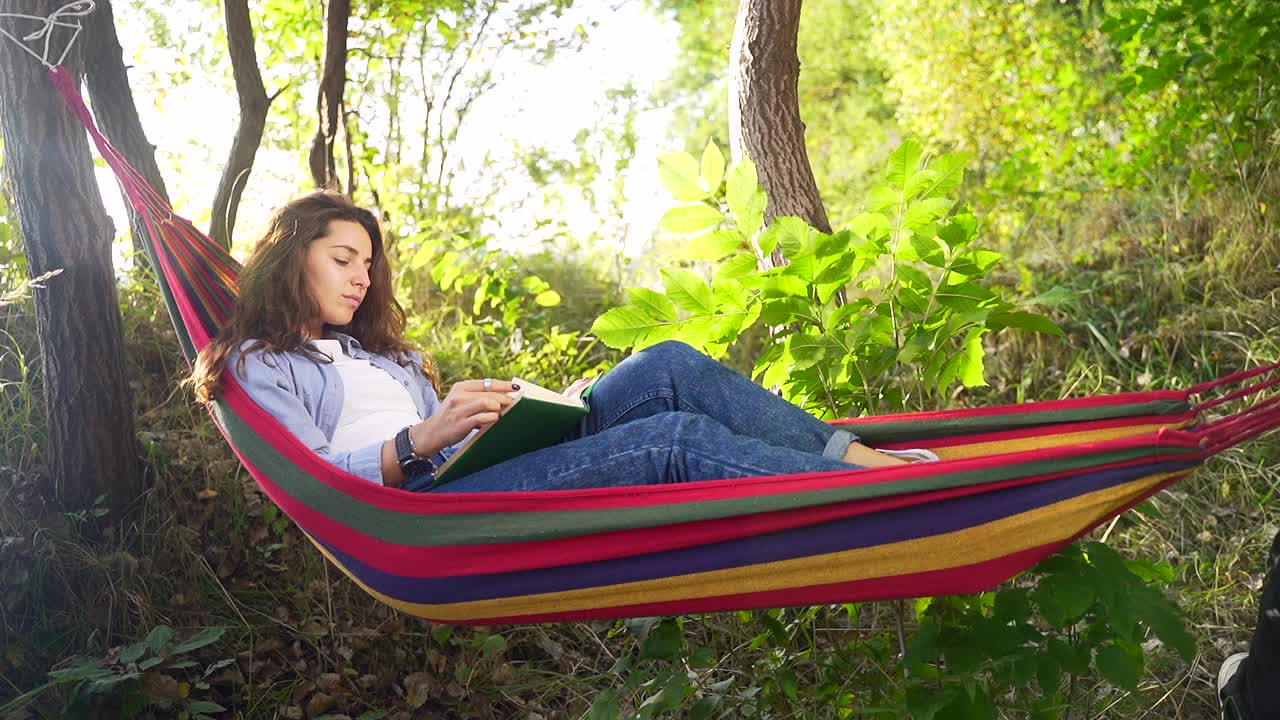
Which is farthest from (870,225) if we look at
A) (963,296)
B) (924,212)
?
(963,296)

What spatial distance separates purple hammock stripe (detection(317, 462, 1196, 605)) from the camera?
4.31ft

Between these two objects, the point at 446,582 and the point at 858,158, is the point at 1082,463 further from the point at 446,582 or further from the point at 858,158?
the point at 858,158

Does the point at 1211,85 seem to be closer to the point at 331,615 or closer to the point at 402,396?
the point at 402,396

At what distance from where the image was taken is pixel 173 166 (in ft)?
13.6

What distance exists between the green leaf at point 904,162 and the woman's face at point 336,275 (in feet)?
3.36

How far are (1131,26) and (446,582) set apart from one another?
113 inches

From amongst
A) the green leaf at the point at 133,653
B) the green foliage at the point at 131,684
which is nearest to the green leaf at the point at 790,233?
the green foliage at the point at 131,684

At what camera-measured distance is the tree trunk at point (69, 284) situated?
218 centimetres

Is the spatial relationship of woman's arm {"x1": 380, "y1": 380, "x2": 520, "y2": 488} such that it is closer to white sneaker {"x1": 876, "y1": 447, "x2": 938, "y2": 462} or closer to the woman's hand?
the woman's hand

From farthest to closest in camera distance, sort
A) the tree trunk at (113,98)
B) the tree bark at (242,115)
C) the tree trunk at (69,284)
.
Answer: the tree bark at (242,115), the tree trunk at (113,98), the tree trunk at (69,284)

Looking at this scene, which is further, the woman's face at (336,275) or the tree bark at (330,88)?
the tree bark at (330,88)

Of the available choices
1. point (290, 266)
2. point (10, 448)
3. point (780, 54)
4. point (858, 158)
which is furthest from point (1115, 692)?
point (858, 158)

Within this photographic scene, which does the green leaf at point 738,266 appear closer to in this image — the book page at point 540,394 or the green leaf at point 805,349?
the green leaf at point 805,349

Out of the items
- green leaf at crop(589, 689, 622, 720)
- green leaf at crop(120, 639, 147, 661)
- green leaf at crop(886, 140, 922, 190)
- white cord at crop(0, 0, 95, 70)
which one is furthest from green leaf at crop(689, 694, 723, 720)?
white cord at crop(0, 0, 95, 70)
